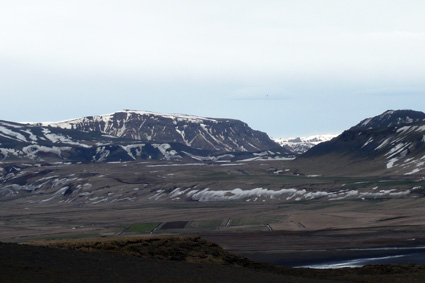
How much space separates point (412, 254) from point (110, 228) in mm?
74506

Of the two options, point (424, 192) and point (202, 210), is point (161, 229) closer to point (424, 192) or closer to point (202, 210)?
point (202, 210)

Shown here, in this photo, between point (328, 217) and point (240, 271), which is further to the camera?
point (328, 217)

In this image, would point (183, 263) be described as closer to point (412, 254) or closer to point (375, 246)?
point (412, 254)

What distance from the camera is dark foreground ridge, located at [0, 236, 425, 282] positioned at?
127 feet

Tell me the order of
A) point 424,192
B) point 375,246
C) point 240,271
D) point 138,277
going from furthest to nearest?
1. point 424,192
2. point 375,246
3. point 240,271
4. point 138,277

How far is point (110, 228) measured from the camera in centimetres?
A: 15025

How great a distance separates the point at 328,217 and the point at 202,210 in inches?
1980

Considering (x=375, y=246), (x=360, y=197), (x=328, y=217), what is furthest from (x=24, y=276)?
(x=360, y=197)

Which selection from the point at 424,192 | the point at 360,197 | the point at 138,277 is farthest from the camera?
the point at 360,197

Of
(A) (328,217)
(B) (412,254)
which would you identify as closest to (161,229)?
(A) (328,217)

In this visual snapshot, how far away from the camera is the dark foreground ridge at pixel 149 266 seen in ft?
127

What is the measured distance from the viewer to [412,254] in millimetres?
91438

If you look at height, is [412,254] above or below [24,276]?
below

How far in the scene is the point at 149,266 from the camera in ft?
144
